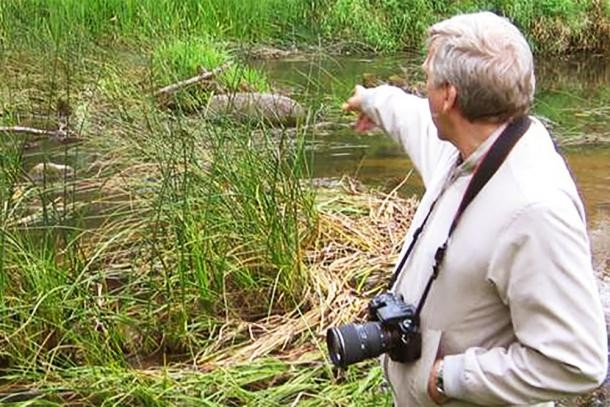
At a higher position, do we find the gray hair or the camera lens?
the gray hair

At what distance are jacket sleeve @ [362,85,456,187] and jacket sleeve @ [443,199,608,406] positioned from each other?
47 cm

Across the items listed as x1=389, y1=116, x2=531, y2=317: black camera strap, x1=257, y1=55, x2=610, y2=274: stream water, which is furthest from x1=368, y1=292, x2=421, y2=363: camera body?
x1=257, y1=55, x2=610, y2=274: stream water

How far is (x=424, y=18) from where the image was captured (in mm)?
13898

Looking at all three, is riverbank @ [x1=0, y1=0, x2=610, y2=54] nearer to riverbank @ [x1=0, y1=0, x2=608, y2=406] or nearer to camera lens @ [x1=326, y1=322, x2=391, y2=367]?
riverbank @ [x1=0, y1=0, x2=608, y2=406]

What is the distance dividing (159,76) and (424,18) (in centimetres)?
732

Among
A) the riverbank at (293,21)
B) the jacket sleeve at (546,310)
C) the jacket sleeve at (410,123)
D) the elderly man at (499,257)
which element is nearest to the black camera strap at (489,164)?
the elderly man at (499,257)

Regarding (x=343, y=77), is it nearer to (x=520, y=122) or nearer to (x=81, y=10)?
(x=81, y=10)

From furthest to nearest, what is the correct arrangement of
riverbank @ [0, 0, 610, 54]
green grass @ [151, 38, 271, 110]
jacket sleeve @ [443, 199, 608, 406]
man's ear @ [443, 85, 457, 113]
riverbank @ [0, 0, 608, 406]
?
1. riverbank @ [0, 0, 610, 54]
2. green grass @ [151, 38, 271, 110]
3. riverbank @ [0, 0, 608, 406]
4. man's ear @ [443, 85, 457, 113]
5. jacket sleeve @ [443, 199, 608, 406]

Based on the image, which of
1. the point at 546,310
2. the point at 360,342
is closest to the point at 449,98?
the point at 546,310

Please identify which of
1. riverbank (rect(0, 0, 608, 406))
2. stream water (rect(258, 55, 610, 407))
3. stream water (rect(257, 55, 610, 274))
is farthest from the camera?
stream water (rect(257, 55, 610, 274))

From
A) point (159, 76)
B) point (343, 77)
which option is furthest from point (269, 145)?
point (343, 77)

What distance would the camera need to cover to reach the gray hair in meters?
1.80

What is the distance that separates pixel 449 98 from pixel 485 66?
98 millimetres

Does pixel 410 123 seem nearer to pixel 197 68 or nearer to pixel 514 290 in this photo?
pixel 514 290
